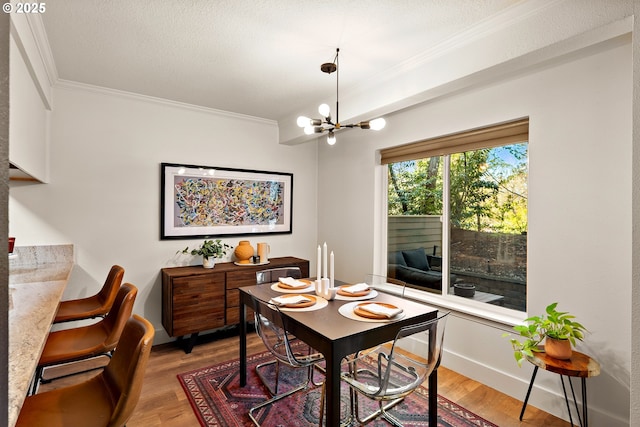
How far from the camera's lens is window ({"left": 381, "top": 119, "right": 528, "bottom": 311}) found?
2633 mm

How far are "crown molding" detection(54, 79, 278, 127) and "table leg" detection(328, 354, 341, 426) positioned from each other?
3.04 m

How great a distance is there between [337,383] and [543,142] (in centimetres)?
210

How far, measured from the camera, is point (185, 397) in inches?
96.7

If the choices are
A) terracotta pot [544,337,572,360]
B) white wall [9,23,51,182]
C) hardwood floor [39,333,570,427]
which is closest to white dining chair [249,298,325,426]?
hardwood floor [39,333,570,427]

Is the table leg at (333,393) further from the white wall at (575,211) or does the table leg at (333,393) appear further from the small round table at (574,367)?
the white wall at (575,211)

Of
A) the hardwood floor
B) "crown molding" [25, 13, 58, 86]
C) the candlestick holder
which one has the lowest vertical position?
the hardwood floor

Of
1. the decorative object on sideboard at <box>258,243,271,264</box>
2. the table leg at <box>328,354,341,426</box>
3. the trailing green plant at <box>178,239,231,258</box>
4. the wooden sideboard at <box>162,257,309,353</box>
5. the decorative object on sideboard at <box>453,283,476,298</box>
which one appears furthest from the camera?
the decorative object on sideboard at <box>258,243,271,264</box>

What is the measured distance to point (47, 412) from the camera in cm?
133

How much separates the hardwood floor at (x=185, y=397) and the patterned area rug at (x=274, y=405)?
0.08 meters

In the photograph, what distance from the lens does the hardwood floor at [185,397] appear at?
7.22 ft

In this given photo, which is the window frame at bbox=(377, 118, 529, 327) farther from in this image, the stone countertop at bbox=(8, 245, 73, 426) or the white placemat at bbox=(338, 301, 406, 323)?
the stone countertop at bbox=(8, 245, 73, 426)

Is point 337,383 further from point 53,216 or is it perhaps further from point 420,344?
point 53,216

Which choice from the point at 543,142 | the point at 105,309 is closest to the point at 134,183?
the point at 105,309

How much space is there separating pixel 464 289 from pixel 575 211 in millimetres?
1144
